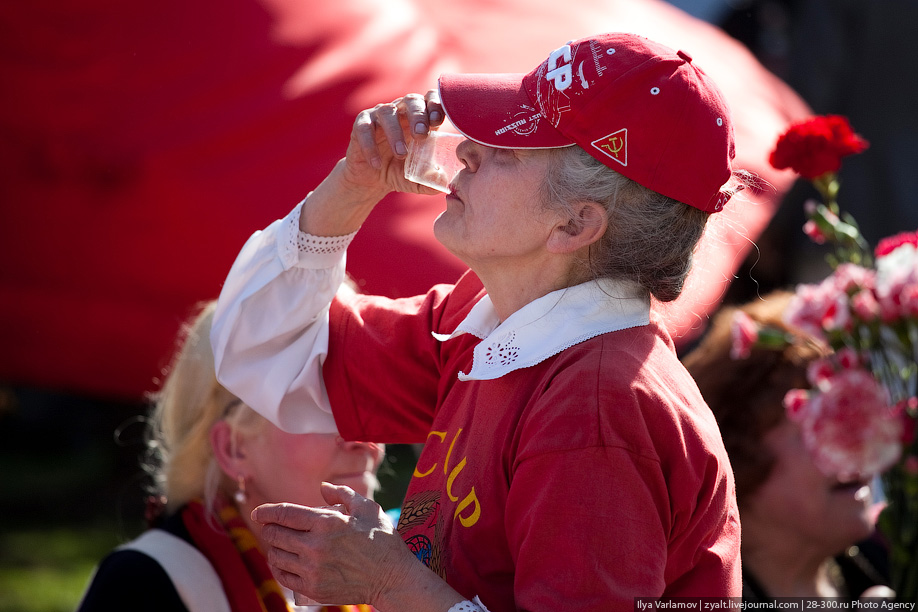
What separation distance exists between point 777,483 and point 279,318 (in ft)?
5.01

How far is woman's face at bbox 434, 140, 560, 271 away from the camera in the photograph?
1416 mm

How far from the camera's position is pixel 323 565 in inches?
48.4

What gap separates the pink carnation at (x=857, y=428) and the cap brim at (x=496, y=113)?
994 mm

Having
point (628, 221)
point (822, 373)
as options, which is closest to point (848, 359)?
point (822, 373)

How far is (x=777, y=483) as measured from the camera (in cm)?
255

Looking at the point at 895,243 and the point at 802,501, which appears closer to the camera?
the point at 895,243

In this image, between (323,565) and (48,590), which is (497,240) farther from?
(48,590)

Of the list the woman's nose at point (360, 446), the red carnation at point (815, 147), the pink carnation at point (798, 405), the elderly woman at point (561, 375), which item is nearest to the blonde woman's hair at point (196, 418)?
the woman's nose at point (360, 446)

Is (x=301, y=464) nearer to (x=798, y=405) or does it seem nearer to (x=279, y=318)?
(x=279, y=318)

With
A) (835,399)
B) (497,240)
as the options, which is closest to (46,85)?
(497,240)

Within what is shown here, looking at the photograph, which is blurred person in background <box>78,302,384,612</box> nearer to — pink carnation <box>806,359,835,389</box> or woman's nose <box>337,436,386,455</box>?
woman's nose <box>337,436,386,455</box>

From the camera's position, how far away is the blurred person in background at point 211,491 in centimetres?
199

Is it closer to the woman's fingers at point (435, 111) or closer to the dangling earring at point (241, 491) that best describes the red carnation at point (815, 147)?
the woman's fingers at point (435, 111)

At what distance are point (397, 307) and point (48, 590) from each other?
2972 mm
